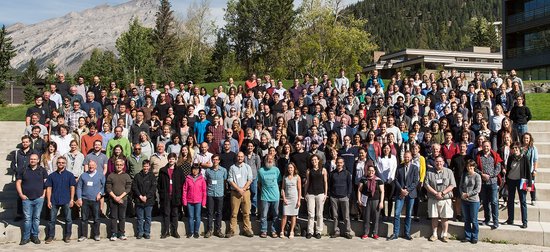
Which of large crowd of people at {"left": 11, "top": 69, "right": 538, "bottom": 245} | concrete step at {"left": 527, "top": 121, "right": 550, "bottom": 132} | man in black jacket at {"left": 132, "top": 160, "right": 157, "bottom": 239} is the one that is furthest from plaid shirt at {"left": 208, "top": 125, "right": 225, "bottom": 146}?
concrete step at {"left": 527, "top": 121, "right": 550, "bottom": 132}

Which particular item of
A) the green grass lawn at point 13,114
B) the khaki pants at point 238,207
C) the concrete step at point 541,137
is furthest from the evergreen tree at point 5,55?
the concrete step at point 541,137

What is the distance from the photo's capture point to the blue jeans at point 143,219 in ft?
36.8

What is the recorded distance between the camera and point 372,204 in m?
11.2

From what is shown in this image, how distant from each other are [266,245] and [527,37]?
1716 inches

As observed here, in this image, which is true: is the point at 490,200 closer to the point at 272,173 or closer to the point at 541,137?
the point at 272,173

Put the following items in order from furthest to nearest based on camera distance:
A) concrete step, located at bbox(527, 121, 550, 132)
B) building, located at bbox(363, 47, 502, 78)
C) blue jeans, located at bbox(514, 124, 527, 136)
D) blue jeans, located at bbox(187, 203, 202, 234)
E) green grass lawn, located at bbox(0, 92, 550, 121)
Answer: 1. building, located at bbox(363, 47, 502, 78)
2. green grass lawn, located at bbox(0, 92, 550, 121)
3. concrete step, located at bbox(527, 121, 550, 132)
4. blue jeans, located at bbox(514, 124, 527, 136)
5. blue jeans, located at bbox(187, 203, 202, 234)

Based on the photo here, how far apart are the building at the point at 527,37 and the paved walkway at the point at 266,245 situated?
37.8m

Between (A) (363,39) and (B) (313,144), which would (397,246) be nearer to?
(B) (313,144)

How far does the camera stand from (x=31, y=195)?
35.0 feet

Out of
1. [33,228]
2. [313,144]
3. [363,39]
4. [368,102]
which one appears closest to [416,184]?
[313,144]

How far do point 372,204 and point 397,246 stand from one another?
1130 millimetres

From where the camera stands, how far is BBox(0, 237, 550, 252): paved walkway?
10242 mm

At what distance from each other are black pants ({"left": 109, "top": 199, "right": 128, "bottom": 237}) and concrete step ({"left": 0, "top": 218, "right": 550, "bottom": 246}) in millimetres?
291

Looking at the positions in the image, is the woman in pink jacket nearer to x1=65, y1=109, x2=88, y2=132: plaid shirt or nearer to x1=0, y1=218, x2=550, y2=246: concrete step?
x1=0, y1=218, x2=550, y2=246: concrete step
